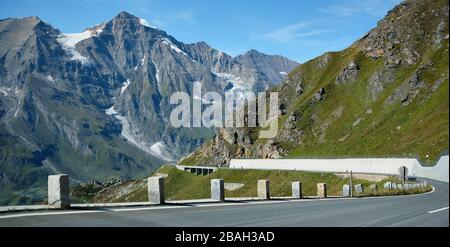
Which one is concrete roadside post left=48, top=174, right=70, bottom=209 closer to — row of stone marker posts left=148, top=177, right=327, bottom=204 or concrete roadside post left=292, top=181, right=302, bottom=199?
row of stone marker posts left=148, top=177, right=327, bottom=204

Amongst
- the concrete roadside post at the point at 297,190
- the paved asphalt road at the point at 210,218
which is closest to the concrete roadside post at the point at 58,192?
the paved asphalt road at the point at 210,218

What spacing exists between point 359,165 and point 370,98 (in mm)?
68937

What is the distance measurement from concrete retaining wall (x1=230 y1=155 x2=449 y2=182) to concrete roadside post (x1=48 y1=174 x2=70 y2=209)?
3444 centimetres

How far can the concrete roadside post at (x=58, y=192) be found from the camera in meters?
19.5

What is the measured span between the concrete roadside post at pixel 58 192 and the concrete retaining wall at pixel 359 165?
113ft

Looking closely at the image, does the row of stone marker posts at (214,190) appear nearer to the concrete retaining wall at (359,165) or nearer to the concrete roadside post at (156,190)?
the concrete roadside post at (156,190)

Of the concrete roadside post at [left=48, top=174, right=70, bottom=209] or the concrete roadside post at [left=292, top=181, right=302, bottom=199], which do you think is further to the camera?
the concrete roadside post at [left=292, top=181, right=302, bottom=199]

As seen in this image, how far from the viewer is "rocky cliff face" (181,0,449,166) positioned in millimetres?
125375

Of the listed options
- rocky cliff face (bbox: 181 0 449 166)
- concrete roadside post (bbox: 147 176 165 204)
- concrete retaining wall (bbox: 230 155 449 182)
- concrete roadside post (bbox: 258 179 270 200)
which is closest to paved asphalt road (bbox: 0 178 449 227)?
concrete roadside post (bbox: 147 176 165 204)

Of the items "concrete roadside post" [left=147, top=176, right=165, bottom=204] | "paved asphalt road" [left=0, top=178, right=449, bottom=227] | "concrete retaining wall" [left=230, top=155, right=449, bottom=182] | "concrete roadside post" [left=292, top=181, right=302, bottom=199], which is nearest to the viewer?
"paved asphalt road" [left=0, top=178, right=449, bottom=227]

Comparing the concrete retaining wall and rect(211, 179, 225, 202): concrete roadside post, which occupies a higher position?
rect(211, 179, 225, 202): concrete roadside post

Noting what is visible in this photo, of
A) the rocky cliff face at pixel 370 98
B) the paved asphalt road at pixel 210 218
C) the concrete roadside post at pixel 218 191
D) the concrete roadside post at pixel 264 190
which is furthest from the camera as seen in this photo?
the rocky cliff face at pixel 370 98
